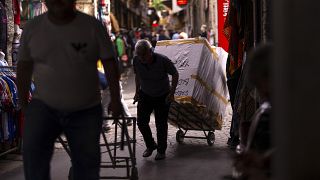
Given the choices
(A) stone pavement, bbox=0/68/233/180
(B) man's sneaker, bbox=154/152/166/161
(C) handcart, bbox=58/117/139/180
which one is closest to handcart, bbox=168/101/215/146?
(A) stone pavement, bbox=0/68/233/180

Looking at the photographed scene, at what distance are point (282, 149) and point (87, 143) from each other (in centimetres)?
259

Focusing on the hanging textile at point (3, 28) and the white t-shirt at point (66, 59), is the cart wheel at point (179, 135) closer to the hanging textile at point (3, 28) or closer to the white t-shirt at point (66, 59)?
the hanging textile at point (3, 28)

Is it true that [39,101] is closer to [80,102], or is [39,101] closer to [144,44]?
[80,102]

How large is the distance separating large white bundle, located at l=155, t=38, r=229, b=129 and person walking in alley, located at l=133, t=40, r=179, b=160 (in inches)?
29.7

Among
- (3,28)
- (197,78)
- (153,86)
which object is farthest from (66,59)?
(3,28)

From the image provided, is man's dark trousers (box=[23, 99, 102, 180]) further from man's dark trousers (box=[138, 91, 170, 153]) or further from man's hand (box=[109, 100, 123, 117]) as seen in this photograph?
man's dark trousers (box=[138, 91, 170, 153])

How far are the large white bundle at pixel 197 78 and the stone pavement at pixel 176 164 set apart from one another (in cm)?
55

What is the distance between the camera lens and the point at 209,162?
28.6 ft

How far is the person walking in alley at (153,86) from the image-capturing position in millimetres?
8773

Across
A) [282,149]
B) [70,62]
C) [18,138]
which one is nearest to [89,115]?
[70,62]

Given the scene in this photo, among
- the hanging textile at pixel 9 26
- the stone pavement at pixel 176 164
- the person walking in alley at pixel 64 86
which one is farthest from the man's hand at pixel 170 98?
the person walking in alley at pixel 64 86

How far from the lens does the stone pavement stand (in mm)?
7926

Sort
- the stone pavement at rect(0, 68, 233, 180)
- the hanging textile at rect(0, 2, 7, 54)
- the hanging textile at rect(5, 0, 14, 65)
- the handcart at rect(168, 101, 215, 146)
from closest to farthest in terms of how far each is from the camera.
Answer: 1. the stone pavement at rect(0, 68, 233, 180)
2. the handcart at rect(168, 101, 215, 146)
3. the hanging textile at rect(0, 2, 7, 54)
4. the hanging textile at rect(5, 0, 14, 65)

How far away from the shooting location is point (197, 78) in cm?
969
